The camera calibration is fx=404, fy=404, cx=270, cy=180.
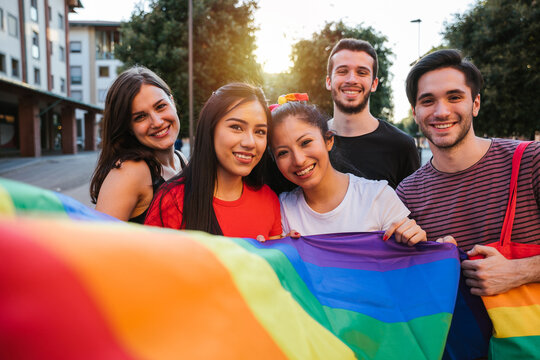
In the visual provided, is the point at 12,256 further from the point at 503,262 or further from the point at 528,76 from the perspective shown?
the point at 528,76

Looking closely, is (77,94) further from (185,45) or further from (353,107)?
(353,107)

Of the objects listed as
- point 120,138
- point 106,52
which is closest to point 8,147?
point 106,52

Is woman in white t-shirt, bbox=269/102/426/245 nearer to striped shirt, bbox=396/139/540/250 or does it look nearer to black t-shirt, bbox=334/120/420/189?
striped shirt, bbox=396/139/540/250

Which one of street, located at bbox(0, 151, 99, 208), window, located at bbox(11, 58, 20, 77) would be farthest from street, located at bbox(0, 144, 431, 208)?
window, located at bbox(11, 58, 20, 77)

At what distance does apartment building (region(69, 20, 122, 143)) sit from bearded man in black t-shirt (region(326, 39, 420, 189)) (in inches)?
1973

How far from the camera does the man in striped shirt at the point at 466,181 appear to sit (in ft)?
6.74

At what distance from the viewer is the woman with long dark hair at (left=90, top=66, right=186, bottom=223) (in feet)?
8.71

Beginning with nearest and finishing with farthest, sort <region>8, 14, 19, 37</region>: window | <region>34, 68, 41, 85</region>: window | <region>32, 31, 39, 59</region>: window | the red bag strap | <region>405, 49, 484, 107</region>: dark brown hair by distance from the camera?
1. the red bag strap
2. <region>405, 49, 484, 107</region>: dark brown hair
3. <region>8, 14, 19, 37</region>: window
4. <region>32, 31, 39, 59</region>: window
5. <region>34, 68, 41, 85</region>: window

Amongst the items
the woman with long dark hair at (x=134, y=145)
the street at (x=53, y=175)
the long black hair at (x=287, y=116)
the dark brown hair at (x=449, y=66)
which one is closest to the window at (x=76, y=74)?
the street at (x=53, y=175)

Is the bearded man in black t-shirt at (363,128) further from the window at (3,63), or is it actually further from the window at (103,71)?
the window at (103,71)

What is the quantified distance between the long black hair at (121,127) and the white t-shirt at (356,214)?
1.07 metres

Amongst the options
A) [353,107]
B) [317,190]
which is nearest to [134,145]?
[317,190]

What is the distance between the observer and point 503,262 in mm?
2041

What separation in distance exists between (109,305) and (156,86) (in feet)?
8.23
